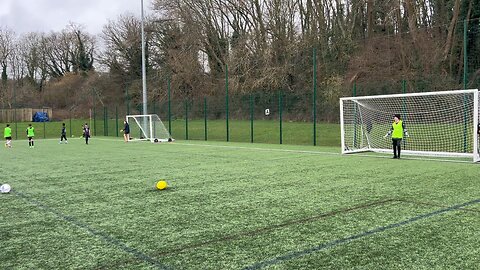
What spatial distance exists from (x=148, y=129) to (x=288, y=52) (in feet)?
39.0

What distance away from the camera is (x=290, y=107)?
22.8 m

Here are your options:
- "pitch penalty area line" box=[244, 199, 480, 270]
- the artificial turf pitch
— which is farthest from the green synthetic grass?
"pitch penalty area line" box=[244, 199, 480, 270]

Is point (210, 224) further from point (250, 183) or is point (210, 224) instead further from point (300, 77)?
point (300, 77)

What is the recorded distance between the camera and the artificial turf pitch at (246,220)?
4.32 metres

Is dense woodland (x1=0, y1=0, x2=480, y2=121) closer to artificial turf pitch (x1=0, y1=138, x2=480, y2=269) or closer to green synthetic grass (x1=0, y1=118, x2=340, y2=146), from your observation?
green synthetic grass (x1=0, y1=118, x2=340, y2=146)

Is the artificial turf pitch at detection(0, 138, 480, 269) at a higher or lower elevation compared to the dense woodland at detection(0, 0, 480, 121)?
lower

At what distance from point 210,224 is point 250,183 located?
11.2ft

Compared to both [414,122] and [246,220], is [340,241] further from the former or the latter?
[414,122]

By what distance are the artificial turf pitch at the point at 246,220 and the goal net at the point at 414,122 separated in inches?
184

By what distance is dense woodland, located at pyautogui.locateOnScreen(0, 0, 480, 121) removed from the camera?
2188 cm

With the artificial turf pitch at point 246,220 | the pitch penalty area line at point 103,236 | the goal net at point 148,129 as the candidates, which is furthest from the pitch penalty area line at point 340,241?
the goal net at point 148,129

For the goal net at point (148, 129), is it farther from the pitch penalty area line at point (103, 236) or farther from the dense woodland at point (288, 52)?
the pitch penalty area line at point (103, 236)

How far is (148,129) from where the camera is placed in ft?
92.0

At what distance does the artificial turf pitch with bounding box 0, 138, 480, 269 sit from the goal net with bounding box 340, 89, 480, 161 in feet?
15.3
